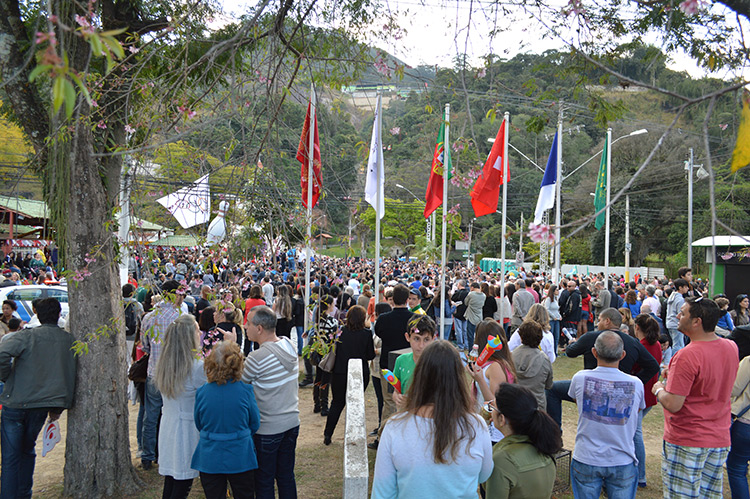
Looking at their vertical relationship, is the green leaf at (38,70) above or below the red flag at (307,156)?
below

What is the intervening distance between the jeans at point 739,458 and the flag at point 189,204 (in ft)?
15.6

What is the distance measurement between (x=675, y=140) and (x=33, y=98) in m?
48.9

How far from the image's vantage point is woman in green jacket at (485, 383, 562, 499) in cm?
299

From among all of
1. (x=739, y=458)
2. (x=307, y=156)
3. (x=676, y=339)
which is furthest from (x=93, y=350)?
(x=676, y=339)

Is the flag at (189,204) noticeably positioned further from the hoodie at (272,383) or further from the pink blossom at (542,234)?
the pink blossom at (542,234)

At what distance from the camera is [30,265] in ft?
78.5

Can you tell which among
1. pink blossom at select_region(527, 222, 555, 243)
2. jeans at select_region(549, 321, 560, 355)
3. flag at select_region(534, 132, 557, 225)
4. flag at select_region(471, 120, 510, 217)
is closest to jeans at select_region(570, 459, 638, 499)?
Answer: pink blossom at select_region(527, 222, 555, 243)

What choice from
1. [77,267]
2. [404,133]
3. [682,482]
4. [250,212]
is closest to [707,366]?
[682,482]

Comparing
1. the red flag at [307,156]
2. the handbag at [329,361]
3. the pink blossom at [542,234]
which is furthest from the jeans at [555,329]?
the pink blossom at [542,234]

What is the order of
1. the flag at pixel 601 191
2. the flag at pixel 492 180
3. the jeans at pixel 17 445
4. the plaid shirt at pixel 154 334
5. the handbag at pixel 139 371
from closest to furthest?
→ 1. the jeans at pixel 17 445
2. the plaid shirt at pixel 154 334
3. the handbag at pixel 139 371
4. the flag at pixel 492 180
5. the flag at pixel 601 191

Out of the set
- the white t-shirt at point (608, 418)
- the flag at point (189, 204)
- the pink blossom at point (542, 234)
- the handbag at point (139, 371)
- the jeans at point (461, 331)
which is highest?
the flag at point (189, 204)

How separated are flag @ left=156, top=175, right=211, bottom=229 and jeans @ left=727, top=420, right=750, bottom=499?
4742 millimetres

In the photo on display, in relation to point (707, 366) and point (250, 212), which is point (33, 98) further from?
point (707, 366)

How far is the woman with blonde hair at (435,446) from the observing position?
8.63ft
